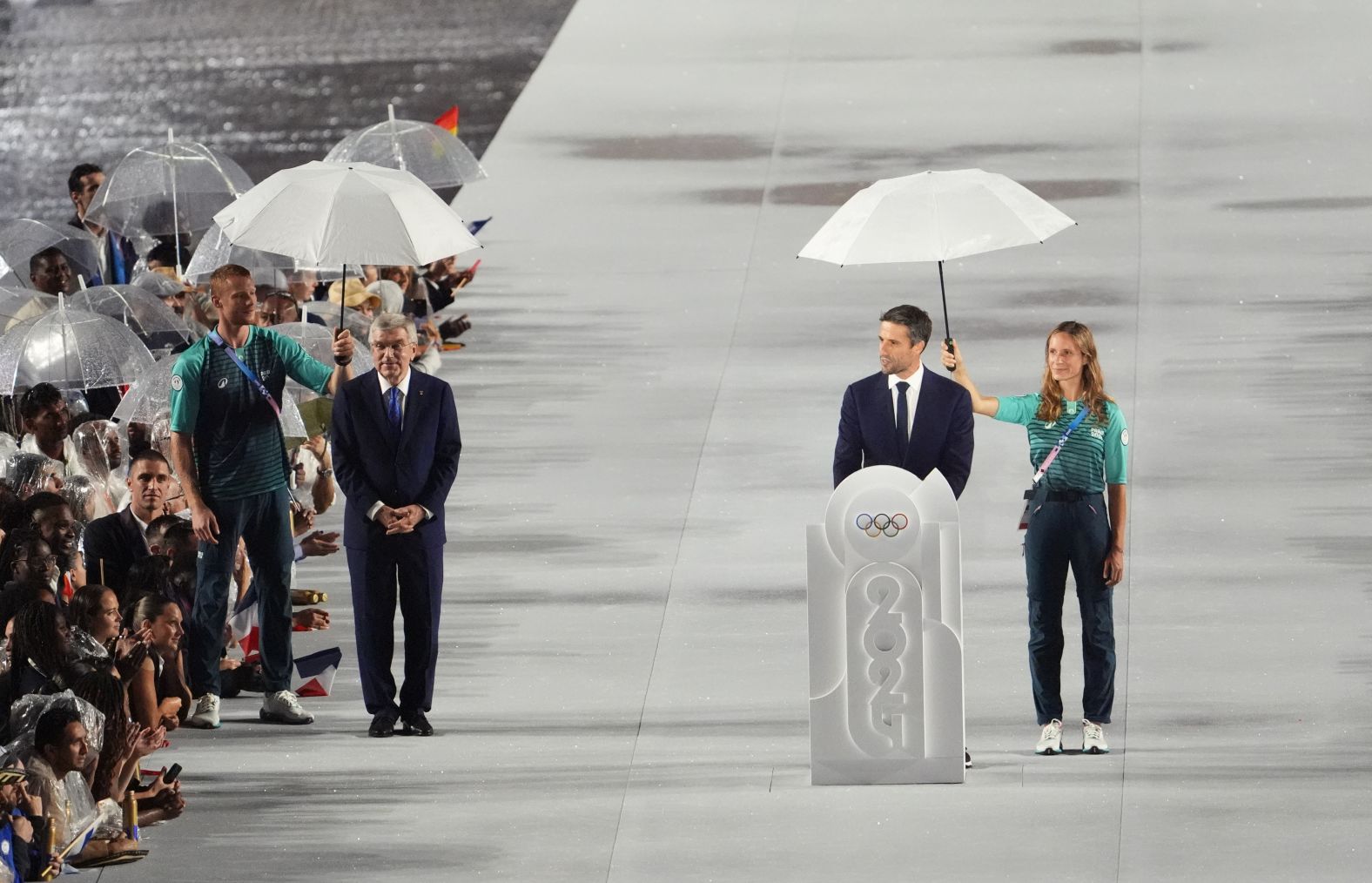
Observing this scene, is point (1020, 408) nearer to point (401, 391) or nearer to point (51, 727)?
point (401, 391)

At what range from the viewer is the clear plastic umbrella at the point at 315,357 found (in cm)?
1295

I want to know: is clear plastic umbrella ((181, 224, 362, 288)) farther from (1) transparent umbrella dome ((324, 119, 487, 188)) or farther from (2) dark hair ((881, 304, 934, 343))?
(2) dark hair ((881, 304, 934, 343))

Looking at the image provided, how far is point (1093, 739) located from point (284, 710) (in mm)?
3286

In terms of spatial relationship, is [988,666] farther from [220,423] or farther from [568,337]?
[568,337]

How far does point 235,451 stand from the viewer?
10.3 meters

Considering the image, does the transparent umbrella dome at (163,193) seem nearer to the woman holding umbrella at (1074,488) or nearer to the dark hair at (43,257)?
the dark hair at (43,257)

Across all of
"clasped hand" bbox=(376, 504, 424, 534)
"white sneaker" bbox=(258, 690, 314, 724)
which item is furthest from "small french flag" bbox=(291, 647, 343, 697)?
"clasped hand" bbox=(376, 504, 424, 534)

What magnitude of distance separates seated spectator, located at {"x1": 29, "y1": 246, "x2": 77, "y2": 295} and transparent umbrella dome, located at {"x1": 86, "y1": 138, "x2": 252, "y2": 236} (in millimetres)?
567

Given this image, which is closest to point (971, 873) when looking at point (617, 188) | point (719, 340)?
point (719, 340)

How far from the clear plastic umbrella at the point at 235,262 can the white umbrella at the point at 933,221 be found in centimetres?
369

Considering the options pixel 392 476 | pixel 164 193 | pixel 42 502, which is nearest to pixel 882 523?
pixel 392 476

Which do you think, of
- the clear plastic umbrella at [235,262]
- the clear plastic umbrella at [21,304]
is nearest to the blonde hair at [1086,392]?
the clear plastic umbrella at [235,262]

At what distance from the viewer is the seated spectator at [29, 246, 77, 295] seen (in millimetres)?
14453

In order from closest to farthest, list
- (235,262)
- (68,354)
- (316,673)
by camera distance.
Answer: (316,673)
(68,354)
(235,262)
